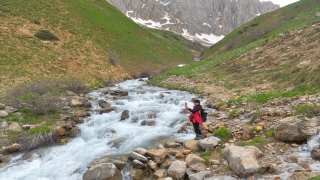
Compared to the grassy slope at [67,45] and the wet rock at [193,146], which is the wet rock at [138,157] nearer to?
the wet rock at [193,146]

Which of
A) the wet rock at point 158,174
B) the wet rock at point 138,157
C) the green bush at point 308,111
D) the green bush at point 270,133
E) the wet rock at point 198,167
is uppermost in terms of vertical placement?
the green bush at point 308,111

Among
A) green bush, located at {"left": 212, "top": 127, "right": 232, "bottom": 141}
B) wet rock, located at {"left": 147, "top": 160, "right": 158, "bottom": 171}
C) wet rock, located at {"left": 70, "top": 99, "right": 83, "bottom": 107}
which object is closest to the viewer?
wet rock, located at {"left": 147, "top": 160, "right": 158, "bottom": 171}

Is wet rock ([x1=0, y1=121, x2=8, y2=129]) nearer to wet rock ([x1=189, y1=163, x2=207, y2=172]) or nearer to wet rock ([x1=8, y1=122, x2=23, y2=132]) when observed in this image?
wet rock ([x1=8, y1=122, x2=23, y2=132])

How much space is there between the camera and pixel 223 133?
31.6 ft

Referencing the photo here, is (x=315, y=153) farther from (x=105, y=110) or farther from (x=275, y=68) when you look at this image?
(x=275, y=68)

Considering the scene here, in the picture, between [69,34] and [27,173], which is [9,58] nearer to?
[69,34]

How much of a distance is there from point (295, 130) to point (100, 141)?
28.3 feet

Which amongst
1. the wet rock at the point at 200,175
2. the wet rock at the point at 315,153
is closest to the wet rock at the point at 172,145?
the wet rock at the point at 200,175

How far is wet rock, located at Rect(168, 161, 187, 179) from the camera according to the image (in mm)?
7271

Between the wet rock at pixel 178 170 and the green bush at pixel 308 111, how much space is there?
5192 millimetres

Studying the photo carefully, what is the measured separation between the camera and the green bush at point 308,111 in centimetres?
876

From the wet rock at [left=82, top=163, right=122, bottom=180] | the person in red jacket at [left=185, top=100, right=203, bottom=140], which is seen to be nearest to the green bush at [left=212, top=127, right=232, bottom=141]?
the person in red jacket at [left=185, top=100, right=203, bottom=140]

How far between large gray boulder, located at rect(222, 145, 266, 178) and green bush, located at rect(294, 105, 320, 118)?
322 cm

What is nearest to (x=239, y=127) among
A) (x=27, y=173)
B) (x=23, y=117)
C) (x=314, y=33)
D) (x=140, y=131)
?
(x=140, y=131)
